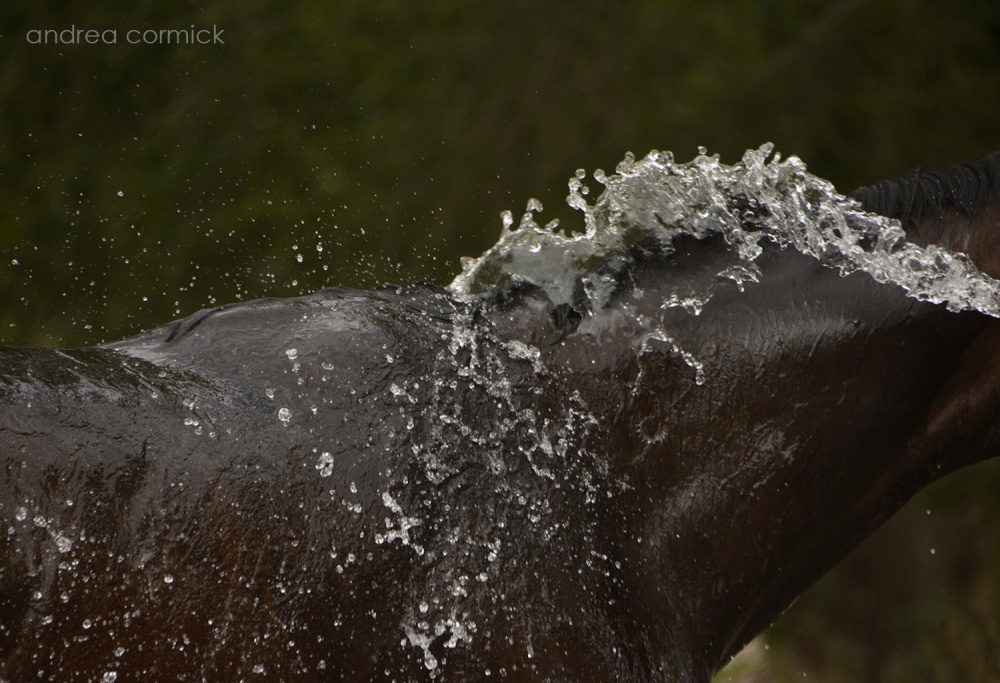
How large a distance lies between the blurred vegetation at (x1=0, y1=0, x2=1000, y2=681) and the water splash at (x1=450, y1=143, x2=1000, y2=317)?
6.29 feet

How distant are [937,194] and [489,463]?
995 mm

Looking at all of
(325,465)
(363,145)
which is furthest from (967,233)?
(363,145)

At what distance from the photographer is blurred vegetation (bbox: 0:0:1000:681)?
388 centimetres

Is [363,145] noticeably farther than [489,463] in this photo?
Yes

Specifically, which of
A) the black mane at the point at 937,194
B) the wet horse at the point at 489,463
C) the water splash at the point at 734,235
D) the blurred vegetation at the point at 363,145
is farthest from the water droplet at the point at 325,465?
the blurred vegetation at the point at 363,145

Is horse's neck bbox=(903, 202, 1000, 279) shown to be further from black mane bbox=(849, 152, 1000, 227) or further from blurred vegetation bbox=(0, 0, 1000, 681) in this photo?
blurred vegetation bbox=(0, 0, 1000, 681)

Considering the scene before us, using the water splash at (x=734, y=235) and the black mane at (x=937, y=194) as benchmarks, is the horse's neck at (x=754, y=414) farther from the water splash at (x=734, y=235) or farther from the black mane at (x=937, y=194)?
the black mane at (x=937, y=194)

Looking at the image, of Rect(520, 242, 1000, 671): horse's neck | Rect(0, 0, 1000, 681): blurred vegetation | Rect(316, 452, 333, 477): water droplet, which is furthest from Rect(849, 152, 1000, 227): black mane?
Rect(0, 0, 1000, 681): blurred vegetation

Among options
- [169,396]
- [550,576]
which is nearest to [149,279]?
[169,396]

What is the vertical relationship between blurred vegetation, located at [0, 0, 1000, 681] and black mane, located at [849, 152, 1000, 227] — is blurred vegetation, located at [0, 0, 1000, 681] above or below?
below

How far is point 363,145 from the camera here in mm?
4141

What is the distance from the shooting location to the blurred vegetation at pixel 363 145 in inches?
153

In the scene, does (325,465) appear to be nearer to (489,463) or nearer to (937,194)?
(489,463)

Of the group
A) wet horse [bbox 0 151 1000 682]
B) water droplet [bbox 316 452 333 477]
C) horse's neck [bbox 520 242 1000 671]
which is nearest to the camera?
wet horse [bbox 0 151 1000 682]
